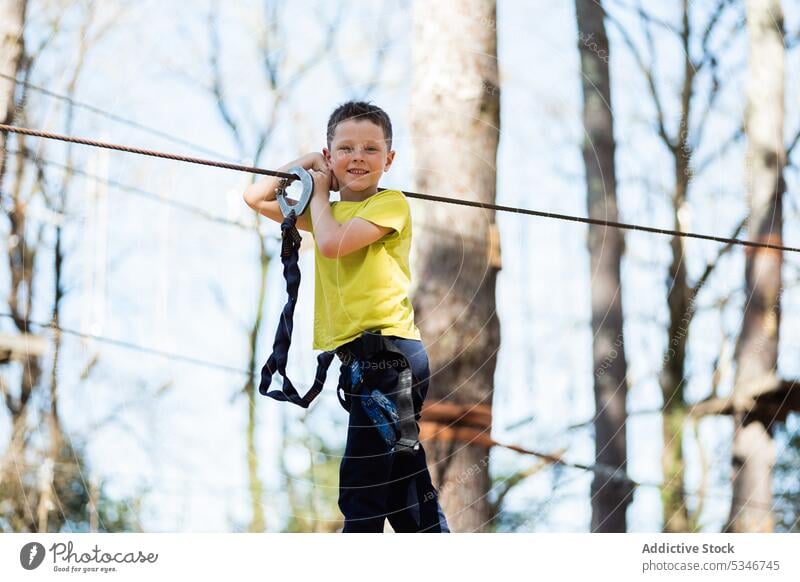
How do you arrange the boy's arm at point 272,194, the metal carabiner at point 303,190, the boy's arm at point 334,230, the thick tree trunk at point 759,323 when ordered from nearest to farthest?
the boy's arm at point 334,230 → the metal carabiner at point 303,190 → the boy's arm at point 272,194 → the thick tree trunk at point 759,323

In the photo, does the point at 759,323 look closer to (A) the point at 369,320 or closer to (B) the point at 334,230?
(A) the point at 369,320

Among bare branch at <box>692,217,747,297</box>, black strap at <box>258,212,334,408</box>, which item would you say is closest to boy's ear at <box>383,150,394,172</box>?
black strap at <box>258,212,334,408</box>

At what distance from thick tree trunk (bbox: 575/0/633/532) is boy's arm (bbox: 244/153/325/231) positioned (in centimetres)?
390

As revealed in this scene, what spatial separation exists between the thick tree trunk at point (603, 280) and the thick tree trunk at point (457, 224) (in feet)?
Answer: 8.28

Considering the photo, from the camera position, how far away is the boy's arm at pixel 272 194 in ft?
10.1

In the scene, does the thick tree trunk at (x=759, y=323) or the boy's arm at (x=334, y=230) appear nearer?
the boy's arm at (x=334, y=230)

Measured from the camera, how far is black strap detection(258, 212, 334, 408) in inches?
115

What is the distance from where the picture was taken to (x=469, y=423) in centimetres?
420

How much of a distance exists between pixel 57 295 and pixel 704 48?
4768 millimetres

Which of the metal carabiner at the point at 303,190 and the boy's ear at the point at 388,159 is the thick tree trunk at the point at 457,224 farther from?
the metal carabiner at the point at 303,190

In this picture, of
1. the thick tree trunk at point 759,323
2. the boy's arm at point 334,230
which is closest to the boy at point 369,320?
the boy's arm at point 334,230

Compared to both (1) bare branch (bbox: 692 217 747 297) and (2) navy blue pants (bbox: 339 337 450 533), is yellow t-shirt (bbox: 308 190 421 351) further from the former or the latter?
(1) bare branch (bbox: 692 217 747 297)

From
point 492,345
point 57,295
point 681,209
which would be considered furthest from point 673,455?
point 492,345
